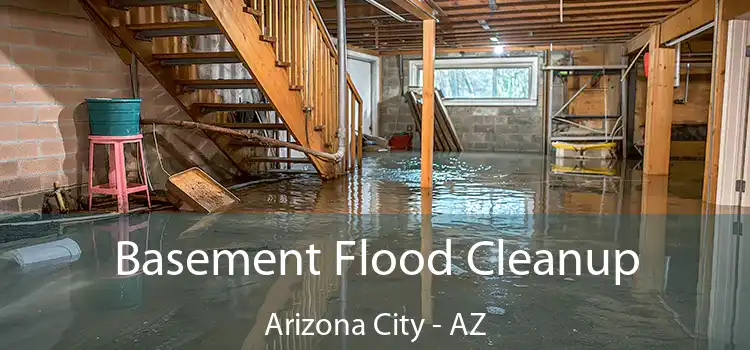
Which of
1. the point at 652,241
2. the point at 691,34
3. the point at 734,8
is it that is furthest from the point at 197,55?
the point at 691,34

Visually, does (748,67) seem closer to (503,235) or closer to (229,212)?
(503,235)

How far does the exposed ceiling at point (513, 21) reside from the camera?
6957 mm

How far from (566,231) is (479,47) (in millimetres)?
8244

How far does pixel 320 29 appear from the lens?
246 inches

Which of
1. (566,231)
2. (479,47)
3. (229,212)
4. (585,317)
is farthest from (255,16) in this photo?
(479,47)

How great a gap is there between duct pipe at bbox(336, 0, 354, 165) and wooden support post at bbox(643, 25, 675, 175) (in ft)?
14.0

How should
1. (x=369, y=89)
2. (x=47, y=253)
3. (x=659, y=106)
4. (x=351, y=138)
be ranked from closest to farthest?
(x=47, y=253) < (x=659, y=106) < (x=351, y=138) < (x=369, y=89)

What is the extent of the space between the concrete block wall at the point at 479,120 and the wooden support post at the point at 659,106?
3.91m

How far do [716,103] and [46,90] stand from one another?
588cm

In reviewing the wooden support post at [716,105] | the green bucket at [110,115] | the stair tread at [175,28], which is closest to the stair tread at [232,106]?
the stair tread at [175,28]

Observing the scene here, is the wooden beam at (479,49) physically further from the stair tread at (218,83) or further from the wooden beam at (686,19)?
the stair tread at (218,83)

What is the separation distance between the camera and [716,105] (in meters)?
5.20

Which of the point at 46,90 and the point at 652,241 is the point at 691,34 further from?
the point at 46,90

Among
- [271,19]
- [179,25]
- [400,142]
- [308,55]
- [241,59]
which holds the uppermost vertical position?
[271,19]
